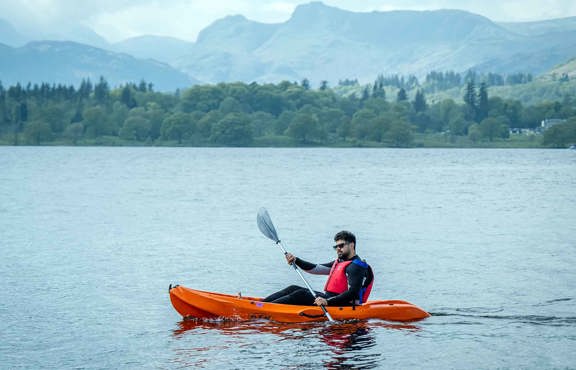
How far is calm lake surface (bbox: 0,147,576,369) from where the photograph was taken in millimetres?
15898

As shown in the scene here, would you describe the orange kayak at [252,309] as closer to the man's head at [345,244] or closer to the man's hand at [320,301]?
the man's hand at [320,301]

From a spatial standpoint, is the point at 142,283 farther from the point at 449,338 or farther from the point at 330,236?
the point at 330,236

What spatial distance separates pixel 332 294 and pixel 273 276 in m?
8.94

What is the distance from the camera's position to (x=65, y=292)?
2228cm

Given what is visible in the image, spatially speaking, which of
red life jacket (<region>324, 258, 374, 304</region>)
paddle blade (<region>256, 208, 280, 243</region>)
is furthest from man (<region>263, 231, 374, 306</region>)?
paddle blade (<region>256, 208, 280, 243</region>)

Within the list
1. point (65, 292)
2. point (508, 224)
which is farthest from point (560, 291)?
point (508, 224)

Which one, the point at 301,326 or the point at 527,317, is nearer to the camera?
the point at 301,326

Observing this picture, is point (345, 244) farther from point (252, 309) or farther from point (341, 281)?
point (252, 309)

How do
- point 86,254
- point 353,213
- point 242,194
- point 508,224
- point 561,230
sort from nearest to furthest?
point 86,254 → point 561,230 → point 508,224 → point 353,213 → point 242,194

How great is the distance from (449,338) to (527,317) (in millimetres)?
3293

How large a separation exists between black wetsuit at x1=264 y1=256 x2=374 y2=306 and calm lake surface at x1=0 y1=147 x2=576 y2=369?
55 centimetres

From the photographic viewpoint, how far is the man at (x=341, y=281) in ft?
53.8

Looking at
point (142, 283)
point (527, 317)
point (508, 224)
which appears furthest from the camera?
point (508, 224)

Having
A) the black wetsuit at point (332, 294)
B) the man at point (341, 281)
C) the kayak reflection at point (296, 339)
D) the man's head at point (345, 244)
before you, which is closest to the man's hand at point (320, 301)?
the man at point (341, 281)
